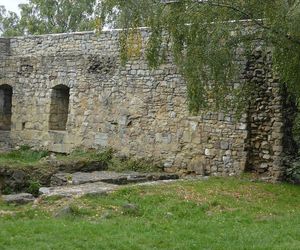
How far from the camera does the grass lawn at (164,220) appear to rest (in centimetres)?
741

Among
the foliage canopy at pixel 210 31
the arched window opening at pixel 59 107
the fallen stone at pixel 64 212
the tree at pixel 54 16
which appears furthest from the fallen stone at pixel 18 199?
the tree at pixel 54 16

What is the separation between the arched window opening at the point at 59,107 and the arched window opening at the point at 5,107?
2.72 meters

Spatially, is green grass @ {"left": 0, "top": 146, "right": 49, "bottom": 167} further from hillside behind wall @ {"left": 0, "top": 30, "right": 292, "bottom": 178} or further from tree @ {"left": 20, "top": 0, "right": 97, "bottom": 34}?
tree @ {"left": 20, "top": 0, "right": 97, "bottom": 34}

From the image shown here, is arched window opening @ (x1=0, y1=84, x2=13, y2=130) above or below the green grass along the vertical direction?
above

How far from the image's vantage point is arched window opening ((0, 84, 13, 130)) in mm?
19578

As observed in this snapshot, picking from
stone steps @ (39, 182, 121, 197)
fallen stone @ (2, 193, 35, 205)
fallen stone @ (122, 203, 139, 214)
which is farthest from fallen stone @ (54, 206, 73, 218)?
fallen stone @ (2, 193, 35, 205)

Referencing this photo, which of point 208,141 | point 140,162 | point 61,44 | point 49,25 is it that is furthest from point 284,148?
point 49,25

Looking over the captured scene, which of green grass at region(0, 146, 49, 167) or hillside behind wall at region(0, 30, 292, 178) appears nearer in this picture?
hillside behind wall at region(0, 30, 292, 178)

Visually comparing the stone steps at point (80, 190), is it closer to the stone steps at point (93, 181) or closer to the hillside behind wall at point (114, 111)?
the stone steps at point (93, 181)

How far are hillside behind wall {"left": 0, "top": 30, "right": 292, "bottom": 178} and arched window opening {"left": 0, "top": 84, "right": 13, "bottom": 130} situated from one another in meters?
0.92

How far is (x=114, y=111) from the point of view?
15.8 meters

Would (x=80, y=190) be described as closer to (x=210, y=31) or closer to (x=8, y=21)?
(x=210, y=31)

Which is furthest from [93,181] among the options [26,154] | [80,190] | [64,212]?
[26,154]

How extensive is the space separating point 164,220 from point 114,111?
7208mm
